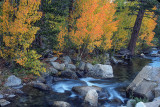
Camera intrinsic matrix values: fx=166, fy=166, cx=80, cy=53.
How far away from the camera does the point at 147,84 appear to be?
30.4 feet

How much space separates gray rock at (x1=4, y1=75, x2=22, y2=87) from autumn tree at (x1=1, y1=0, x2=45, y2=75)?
96cm

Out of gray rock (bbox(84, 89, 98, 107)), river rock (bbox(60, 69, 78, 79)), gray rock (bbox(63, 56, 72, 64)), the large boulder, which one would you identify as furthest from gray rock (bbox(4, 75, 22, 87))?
the large boulder

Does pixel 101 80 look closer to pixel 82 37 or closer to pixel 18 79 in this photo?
pixel 82 37

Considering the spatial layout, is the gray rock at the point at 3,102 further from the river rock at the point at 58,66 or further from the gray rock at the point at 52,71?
the river rock at the point at 58,66

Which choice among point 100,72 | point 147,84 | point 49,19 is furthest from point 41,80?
point 147,84

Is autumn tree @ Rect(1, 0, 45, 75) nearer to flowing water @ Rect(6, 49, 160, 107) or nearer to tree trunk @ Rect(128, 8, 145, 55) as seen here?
flowing water @ Rect(6, 49, 160, 107)

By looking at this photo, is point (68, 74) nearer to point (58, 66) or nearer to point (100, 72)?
point (58, 66)

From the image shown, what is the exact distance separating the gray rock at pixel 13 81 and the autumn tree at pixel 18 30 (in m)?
0.96

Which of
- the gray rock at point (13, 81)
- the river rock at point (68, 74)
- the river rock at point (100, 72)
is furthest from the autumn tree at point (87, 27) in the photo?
the gray rock at point (13, 81)

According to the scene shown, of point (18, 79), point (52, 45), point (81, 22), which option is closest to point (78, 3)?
point (81, 22)

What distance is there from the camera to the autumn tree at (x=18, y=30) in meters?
10.6

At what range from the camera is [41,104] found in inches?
331

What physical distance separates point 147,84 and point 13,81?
7875mm

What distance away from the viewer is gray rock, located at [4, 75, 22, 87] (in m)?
9.79
